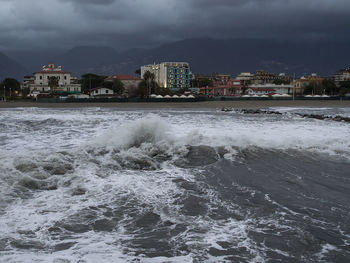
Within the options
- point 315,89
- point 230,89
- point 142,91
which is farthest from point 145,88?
point 315,89

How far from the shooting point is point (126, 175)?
8195mm

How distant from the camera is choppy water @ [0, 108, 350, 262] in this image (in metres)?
4.52

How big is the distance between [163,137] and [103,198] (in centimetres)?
597

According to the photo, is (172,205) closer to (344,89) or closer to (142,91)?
(142,91)

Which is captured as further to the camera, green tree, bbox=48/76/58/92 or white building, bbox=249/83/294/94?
white building, bbox=249/83/294/94

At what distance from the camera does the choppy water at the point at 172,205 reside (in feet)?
14.8

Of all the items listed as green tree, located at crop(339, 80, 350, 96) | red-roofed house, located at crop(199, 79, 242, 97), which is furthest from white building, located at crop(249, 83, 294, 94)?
green tree, located at crop(339, 80, 350, 96)

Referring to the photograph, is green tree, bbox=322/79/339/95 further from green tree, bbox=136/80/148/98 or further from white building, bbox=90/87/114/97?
white building, bbox=90/87/114/97

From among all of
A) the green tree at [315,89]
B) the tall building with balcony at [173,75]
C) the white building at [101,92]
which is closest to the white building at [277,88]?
the green tree at [315,89]

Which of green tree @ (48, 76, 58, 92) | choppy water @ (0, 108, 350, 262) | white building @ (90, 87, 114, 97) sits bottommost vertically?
choppy water @ (0, 108, 350, 262)

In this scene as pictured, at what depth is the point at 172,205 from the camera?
618 cm

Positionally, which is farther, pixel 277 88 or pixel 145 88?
pixel 277 88

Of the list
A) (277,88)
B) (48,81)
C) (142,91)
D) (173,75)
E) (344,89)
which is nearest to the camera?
(142,91)

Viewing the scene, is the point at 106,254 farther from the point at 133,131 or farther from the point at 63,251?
the point at 133,131
